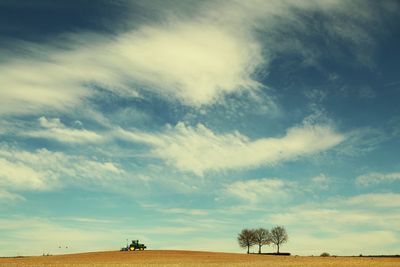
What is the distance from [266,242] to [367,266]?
9939 cm

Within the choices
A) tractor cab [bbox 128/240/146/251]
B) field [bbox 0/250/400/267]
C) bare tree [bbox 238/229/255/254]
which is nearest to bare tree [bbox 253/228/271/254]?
bare tree [bbox 238/229/255/254]

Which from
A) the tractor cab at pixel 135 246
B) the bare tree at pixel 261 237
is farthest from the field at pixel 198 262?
the bare tree at pixel 261 237

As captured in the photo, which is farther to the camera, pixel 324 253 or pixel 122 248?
pixel 324 253

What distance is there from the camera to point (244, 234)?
153 meters

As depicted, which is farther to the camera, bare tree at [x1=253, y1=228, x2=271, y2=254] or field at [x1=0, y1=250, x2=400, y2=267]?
bare tree at [x1=253, y1=228, x2=271, y2=254]

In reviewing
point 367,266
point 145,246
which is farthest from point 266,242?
point 367,266

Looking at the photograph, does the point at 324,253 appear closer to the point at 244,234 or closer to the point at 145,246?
the point at 244,234

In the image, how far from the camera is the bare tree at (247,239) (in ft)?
498

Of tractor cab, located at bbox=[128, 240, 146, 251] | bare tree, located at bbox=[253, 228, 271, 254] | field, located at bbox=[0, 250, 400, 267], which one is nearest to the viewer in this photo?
field, located at bbox=[0, 250, 400, 267]

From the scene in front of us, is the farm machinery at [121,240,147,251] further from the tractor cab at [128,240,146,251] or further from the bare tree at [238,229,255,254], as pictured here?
the bare tree at [238,229,255,254]

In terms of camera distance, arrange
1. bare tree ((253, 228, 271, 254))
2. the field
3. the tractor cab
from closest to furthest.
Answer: the field, the tractor cab, bare tree ((253, 228, 271, 254))

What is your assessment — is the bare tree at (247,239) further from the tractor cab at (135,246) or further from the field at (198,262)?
the field at (198,262)

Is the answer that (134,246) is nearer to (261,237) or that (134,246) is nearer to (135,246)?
(135,246)

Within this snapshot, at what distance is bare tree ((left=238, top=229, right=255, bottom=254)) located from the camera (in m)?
152
